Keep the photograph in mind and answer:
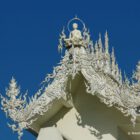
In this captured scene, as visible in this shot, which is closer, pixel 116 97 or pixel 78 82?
pixel 116 97

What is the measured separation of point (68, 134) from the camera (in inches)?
395

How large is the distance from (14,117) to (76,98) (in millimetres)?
1174

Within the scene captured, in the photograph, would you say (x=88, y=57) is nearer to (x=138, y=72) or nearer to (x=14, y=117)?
(x=138, y=72)

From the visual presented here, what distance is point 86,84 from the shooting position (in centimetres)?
968

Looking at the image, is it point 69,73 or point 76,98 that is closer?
point 69,73

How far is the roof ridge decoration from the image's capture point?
9359 millimetres

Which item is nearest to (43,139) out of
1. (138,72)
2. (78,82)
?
(78,82)

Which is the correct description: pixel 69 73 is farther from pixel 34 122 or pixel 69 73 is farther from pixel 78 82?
pixel 34 122

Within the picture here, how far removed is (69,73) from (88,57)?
42 cm

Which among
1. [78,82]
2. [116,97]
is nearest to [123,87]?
[116,97]

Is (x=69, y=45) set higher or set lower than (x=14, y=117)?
higher

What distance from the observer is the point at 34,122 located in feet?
33.3

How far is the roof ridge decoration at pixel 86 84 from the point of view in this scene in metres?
9.36

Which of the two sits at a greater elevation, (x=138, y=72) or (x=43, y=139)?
(x=138, y=72)
